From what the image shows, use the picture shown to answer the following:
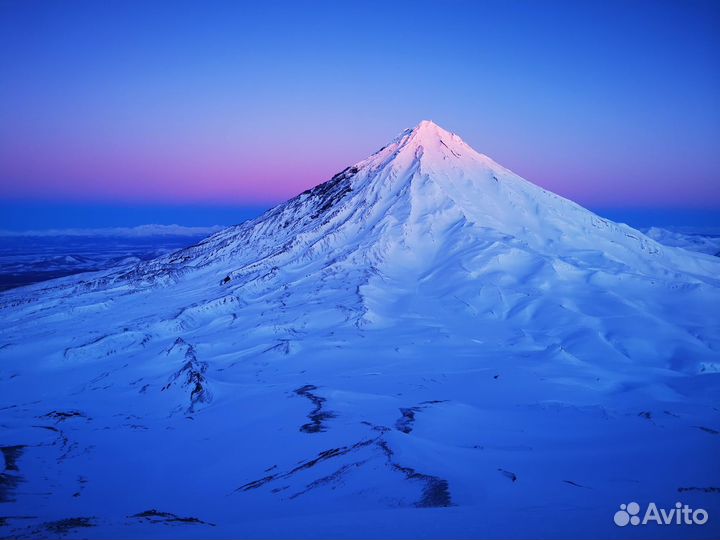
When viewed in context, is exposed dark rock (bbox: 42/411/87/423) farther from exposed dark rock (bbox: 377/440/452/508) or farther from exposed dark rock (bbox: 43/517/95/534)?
exposed dark rock (bbox: 377/440/452/508)

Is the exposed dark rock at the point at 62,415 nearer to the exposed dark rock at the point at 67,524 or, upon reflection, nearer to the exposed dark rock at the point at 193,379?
the exposed dark rock at the point at 193,379

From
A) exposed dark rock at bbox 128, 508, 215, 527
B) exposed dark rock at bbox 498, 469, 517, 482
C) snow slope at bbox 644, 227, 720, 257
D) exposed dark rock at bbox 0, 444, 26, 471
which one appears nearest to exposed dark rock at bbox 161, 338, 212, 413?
exposed dark rock at bbox 0, 444, 26, 471

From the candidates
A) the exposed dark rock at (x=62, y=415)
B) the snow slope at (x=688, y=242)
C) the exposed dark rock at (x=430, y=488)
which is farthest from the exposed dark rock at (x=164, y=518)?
the snow slope at (x=688, y=242)

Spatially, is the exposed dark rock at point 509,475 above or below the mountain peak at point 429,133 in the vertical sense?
below

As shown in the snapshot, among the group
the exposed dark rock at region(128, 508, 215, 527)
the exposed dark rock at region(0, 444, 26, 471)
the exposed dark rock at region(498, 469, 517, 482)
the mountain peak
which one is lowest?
the exposed dark rock at region(0, 444, 26, 471)

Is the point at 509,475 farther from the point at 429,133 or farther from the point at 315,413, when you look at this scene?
the point at 429,133

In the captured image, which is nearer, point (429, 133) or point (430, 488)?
point (430, 488)

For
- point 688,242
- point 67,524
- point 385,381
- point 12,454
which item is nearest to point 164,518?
point 67,524

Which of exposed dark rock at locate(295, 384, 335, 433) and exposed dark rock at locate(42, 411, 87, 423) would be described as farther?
exposed dark rock at locate(42, 411, 87, 423)

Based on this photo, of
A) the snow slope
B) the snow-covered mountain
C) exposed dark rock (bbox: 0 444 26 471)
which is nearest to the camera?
the snow-covered mountain
